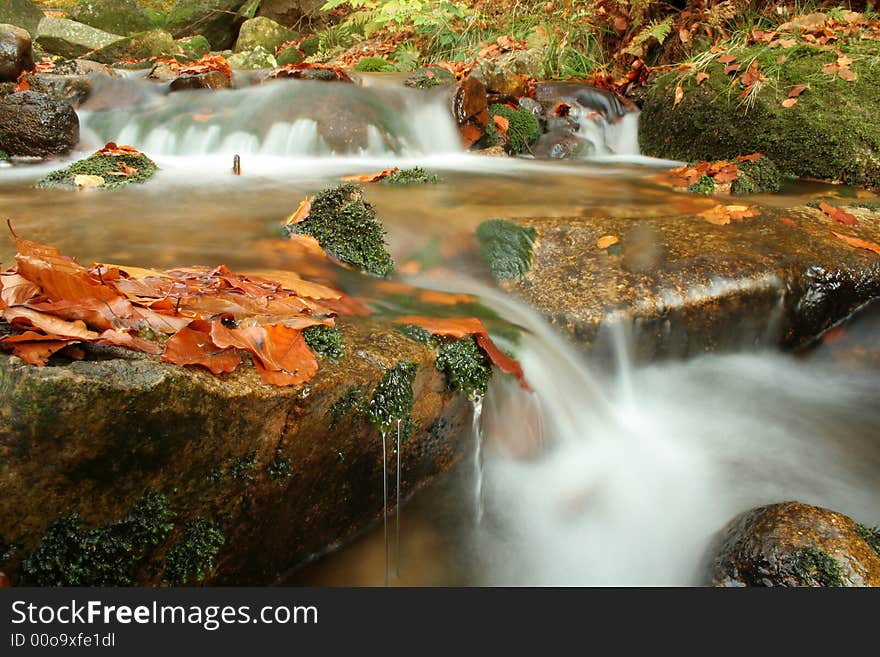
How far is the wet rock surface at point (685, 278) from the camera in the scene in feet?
11.5

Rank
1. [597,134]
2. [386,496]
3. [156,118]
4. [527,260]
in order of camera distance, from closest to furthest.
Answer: [386,496] → [527,260] → [156,118] → [597,134]

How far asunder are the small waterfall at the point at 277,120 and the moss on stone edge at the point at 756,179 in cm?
339

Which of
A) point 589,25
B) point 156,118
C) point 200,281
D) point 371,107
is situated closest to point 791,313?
point 200,281

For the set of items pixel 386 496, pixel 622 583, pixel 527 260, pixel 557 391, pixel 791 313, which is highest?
pixel 527 260

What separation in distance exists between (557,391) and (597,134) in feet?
19.7

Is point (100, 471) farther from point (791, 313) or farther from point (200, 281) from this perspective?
point (791, 313)

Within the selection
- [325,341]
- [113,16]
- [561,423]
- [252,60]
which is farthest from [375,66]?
[325,341]

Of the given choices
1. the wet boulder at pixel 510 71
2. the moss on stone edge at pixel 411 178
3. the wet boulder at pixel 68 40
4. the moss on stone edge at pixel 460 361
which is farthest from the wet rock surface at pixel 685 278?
the wet boulder at pixel 68 40

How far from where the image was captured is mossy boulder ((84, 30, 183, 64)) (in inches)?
492

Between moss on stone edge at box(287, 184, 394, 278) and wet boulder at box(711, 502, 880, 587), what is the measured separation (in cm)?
219

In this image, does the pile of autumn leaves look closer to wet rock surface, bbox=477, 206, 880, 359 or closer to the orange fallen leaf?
wet rock surface, bbox=477, 206, 880, 359

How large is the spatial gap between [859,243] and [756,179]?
1.71m

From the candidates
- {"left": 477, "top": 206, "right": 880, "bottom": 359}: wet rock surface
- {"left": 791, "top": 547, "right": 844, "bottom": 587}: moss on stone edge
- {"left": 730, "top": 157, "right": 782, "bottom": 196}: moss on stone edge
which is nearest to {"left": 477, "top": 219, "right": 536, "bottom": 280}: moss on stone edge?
{"left": 477, "top": 206, "right": 880, "bottom": 359}: wet rock surface

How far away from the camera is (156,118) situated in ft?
24.9
